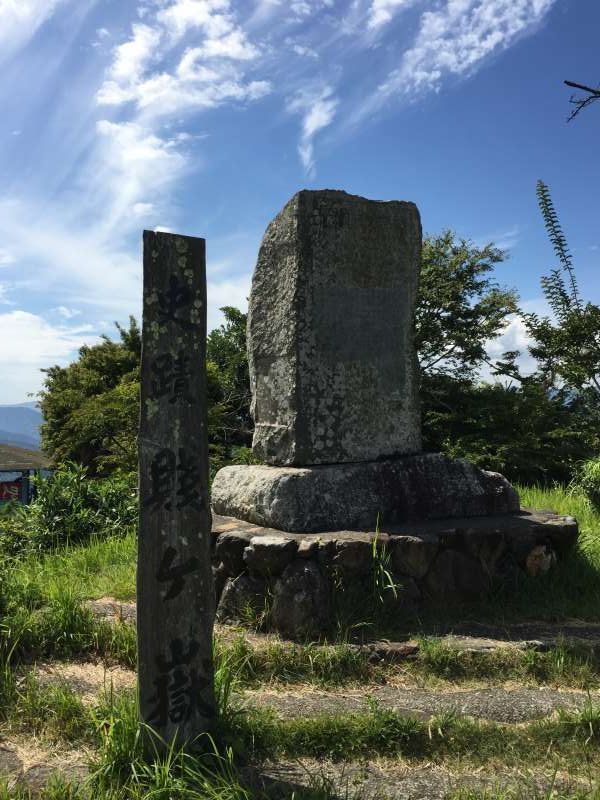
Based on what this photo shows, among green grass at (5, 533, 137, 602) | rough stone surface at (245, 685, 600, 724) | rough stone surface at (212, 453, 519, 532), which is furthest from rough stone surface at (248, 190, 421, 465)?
rough stone surface at (245, 685, 600, 724)

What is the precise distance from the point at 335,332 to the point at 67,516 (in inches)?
Answer: 146

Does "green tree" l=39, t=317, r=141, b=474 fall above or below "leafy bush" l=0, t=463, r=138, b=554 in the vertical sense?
above

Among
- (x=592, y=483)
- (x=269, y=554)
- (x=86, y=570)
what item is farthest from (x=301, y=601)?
(x=592, y=483)

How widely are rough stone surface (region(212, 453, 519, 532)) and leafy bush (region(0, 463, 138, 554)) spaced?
7.34ft

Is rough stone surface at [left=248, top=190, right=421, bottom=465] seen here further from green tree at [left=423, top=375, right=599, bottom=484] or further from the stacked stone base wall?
green tree at [left=423, top=375, right=599, bottom=484]

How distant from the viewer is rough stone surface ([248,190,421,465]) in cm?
458

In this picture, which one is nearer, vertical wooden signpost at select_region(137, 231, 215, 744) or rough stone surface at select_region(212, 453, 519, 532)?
vertical wooden signpost at select_region(137, 231, 215, 744)

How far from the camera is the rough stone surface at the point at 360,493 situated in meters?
4.33

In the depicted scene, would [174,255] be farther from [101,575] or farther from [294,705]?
[101,575]

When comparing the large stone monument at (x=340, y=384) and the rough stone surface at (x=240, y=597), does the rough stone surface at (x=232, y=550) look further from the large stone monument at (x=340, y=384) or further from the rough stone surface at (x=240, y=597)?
the large stone monument at (x=340, y=384)

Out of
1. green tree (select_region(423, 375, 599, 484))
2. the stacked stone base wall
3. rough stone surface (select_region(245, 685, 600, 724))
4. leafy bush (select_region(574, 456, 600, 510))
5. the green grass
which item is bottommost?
rough stone surface (select_region(245, 685, 600, 724))

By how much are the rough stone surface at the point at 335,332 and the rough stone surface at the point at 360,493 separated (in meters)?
0.17

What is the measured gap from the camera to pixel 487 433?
11.0 m

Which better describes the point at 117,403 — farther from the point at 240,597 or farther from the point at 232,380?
the point at 240,597
